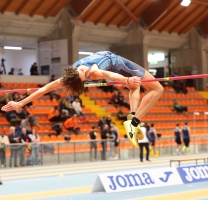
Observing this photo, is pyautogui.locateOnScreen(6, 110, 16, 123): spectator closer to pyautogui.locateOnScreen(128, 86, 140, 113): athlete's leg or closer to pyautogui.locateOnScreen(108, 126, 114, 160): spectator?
pyautogui.locateOnScreen(108, 126, 114, 160): spectator

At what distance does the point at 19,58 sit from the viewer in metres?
38.4

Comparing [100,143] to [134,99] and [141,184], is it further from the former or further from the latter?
[134,99]

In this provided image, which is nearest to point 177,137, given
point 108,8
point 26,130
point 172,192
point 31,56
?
point 26,130

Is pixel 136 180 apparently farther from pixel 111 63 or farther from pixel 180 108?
A: pixel 180 108

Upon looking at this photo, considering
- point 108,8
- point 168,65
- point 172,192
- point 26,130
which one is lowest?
point 172,192

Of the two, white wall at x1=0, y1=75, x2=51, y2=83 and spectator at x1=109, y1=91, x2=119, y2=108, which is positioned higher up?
white wall at x1=0, y1=75, x2=51, y2=83

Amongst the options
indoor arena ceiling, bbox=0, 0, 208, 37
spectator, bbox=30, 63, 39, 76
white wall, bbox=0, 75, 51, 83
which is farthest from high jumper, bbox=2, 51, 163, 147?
spectator, bbox=30, 63, 39, 76

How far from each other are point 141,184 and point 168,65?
92.7 feet

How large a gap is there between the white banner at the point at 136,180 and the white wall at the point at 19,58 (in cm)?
2516

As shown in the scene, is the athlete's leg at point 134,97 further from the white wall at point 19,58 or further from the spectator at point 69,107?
the white wall at point 19,58

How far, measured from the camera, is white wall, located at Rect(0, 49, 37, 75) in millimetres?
37531

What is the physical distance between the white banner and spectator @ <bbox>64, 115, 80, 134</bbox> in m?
10.8

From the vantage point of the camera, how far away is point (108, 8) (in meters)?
33.1

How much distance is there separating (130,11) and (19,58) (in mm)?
9565
